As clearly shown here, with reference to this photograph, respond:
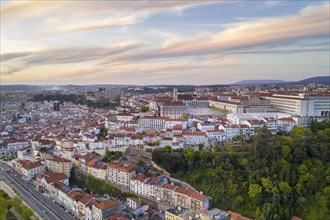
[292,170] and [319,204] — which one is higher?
[292,170]

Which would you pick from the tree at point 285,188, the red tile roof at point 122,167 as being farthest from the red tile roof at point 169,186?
the tree at point 285,188

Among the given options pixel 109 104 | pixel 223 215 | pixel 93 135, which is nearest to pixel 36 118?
pixel 109 104

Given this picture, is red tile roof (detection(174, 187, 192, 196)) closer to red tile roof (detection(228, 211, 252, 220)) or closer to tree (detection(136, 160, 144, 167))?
red tile roof (detection(228, 211, 252, 220))

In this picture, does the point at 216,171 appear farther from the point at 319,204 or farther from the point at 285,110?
the point at 285,110

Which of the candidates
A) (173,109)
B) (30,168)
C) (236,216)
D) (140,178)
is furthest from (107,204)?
(173,109)

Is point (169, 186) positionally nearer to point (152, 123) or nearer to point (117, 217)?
point (117, 217)

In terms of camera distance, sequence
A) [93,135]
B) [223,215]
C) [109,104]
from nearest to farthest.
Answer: [223,215] < [93,135] < [109,104]

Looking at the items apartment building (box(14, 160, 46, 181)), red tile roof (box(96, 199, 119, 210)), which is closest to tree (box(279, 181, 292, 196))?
red tile roof (box(96, 199, 119, 210))
